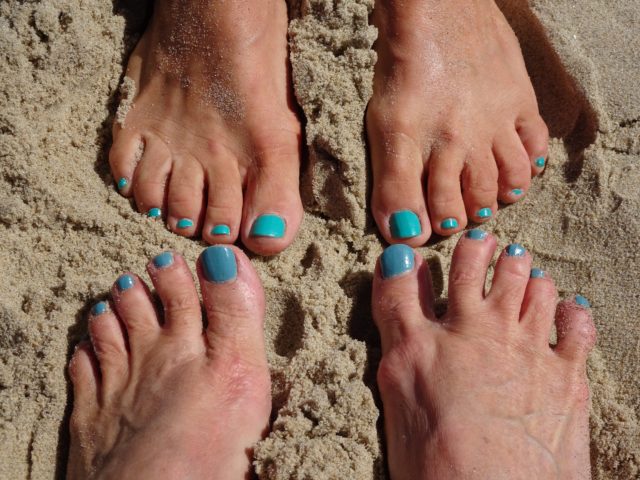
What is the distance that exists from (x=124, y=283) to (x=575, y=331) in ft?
3.87

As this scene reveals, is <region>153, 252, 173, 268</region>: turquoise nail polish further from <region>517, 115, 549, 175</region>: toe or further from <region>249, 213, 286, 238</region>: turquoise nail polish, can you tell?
<region>517, 115, 549, 175</region>: toe

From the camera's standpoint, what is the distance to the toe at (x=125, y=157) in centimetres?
184

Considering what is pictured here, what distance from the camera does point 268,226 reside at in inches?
68.1

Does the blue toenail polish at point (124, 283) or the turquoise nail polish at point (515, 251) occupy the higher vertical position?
the turquoise nail polish at point (515, 251)

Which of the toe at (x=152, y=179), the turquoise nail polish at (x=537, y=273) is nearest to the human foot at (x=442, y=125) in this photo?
the turquoise nail polish at (x=537, y=273)

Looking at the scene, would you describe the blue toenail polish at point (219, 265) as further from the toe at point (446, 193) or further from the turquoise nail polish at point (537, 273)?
the turquoise nail polish at point (537, 273)

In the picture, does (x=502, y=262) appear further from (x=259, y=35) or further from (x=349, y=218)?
(x=259, y=35)

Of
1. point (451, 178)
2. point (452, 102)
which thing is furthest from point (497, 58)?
point (451, 178)

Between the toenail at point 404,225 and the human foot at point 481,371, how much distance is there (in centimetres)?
8

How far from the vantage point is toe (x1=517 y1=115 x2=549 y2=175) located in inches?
74.2

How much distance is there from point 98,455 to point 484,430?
946 mm

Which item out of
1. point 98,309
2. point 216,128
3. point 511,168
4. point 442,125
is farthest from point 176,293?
point 511,168

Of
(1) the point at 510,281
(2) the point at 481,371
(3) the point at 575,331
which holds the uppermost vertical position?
(1) the point at 510,281

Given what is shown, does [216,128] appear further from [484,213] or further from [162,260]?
[484,213]
